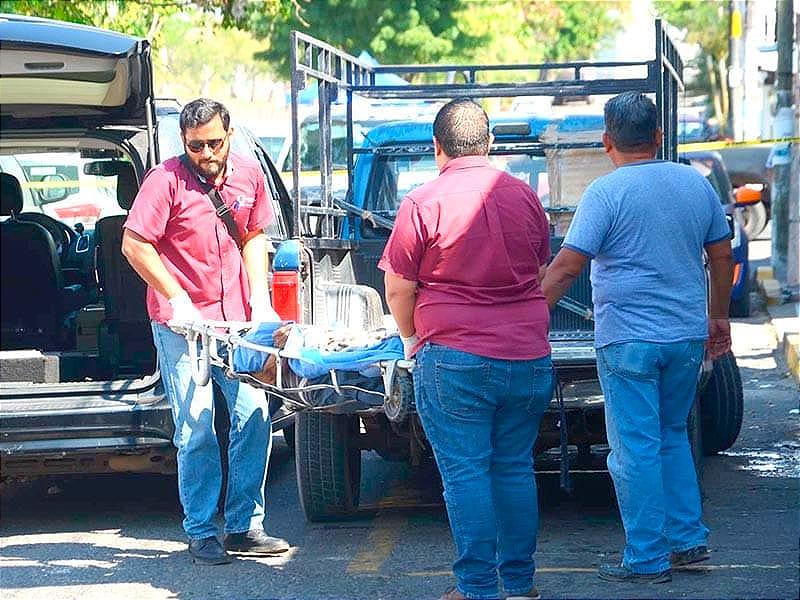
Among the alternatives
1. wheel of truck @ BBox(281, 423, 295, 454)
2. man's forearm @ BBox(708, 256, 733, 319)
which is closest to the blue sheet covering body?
man's forearm @ BBox(708, 256, 733, 319)

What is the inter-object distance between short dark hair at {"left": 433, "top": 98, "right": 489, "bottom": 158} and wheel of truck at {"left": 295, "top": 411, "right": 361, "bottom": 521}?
1832 millimetres

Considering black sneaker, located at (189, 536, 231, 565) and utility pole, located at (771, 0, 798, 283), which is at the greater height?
utility pole, located at (771, 0, 798, 283)

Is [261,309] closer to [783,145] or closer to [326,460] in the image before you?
[326,460]

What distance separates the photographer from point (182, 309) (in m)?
5.82

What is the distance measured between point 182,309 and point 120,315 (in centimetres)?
186

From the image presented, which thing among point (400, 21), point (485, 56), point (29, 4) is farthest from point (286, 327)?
point (485, 56)

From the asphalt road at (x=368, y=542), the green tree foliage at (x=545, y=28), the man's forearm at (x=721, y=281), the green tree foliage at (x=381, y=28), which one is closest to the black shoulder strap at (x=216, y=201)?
the asphalt road at (x=368, y=542)

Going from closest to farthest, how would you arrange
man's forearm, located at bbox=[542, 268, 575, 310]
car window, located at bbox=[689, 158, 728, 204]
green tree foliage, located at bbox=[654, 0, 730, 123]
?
man's forearm, located at bbox=[542, 268, 575, 310]
car window, located at bbox=[689, 158, 728, 204]
green tree foliage, located at bbox=[654, 0, 730, 123]

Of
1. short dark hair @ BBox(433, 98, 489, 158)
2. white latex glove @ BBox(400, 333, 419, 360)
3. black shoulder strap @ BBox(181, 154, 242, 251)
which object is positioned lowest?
white latex glove @ BBox(400, 333, 419, 360)

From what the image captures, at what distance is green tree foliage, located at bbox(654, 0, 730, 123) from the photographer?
141ft

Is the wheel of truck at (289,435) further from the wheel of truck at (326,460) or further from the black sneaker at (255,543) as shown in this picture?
the black sneaker at (255,543)

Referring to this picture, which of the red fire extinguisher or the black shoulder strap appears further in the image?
the red fire extinguisher

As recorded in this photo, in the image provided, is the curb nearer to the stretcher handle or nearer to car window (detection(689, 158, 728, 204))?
car window (detection(689, 158, 728, 204))

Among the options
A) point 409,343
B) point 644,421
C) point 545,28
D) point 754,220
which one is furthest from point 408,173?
point 545,28
